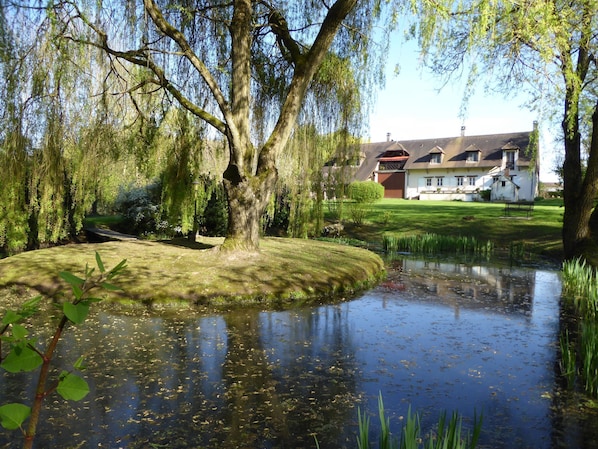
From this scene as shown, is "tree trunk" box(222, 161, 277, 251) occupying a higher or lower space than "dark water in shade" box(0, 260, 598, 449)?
higher

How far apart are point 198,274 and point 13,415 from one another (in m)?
7.26

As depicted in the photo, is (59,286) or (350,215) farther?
(350,215)

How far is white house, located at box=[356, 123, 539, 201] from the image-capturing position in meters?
41.9

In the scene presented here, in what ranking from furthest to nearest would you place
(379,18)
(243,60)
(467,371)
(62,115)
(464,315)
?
(379,18)
(243,60)
(62,115)
(464,315)
(467,371)

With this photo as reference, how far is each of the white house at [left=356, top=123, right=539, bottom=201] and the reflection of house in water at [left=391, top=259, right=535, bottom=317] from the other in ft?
98.3

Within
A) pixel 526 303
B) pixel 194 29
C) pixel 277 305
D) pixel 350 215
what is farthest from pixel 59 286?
pixel 350 215

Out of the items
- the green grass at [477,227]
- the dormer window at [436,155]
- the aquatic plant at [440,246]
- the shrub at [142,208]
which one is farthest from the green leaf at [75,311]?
the dormer window at [436,155]

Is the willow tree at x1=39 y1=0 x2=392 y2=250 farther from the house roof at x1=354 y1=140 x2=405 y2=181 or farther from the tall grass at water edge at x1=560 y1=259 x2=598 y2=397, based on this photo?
the house roof at x1=354 y1=140 x2=405 y2=181

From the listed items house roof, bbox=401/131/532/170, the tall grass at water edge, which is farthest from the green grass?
house roof, bbox=401/131/532/170

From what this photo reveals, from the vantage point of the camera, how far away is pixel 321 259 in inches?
411

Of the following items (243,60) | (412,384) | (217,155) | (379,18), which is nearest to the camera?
(412,384)

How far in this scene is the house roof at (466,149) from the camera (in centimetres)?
4356

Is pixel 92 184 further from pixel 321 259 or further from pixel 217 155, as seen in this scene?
pixel 321 259

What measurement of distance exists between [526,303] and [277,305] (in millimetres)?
4368
